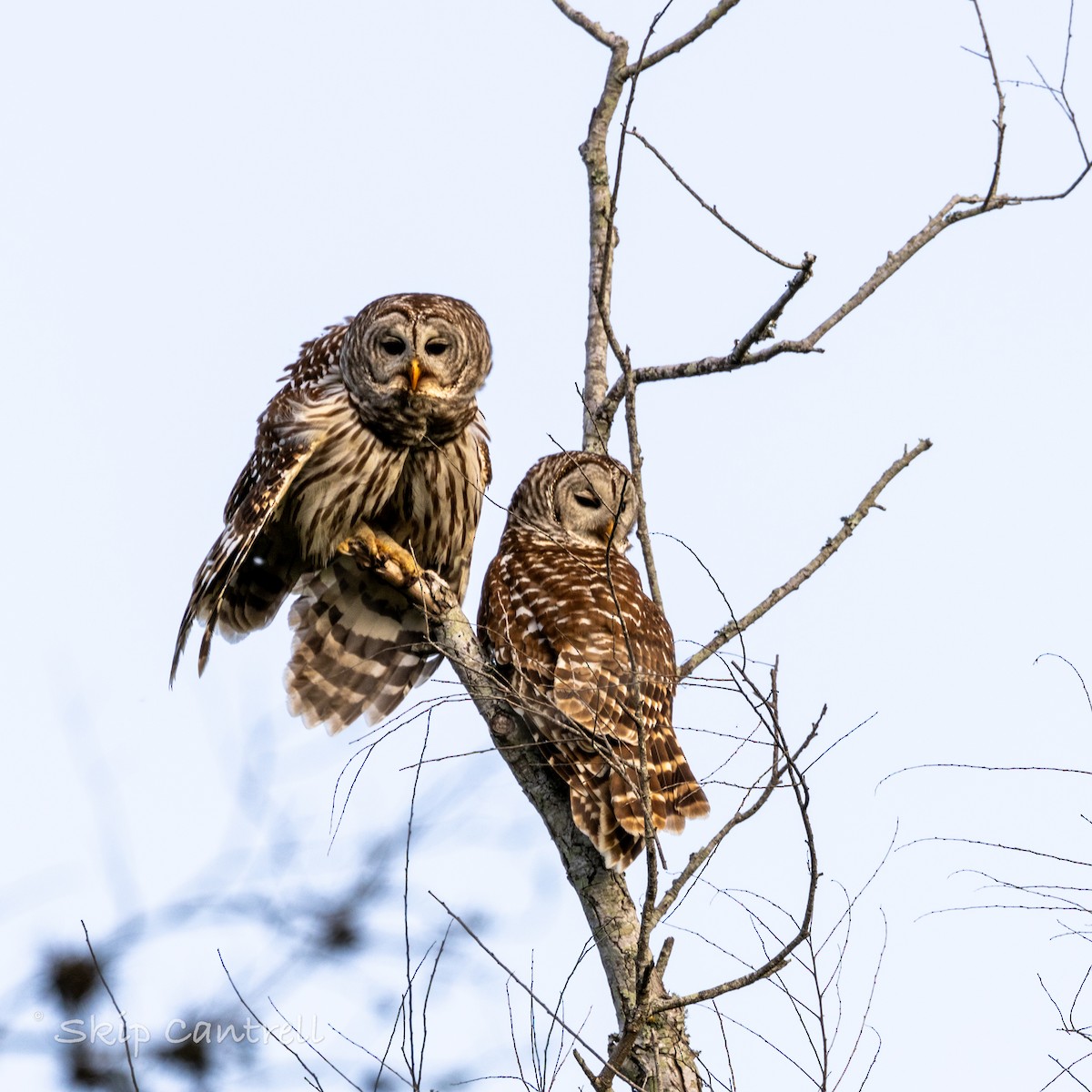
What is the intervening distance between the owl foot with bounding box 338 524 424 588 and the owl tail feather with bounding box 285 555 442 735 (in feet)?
1.06

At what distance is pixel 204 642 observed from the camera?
6.76 m

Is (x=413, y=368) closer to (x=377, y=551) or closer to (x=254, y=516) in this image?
(x=377, y=551)

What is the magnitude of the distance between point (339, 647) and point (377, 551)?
682mm

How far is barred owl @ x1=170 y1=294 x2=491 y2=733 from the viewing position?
688 cm

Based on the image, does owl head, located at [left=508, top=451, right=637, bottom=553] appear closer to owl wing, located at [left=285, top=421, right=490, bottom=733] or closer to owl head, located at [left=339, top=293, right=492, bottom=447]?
owl wing, located at [left=285, top=421, right=490, bottom=733]

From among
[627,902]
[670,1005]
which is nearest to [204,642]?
[627,902]

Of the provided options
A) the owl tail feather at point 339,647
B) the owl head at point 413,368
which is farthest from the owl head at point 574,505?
the owl tail feather at point 339,647

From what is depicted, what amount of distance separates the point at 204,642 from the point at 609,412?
2095 mm

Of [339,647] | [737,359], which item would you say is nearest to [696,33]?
[737,359]

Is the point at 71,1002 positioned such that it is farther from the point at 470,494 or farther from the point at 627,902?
the point at 470,494

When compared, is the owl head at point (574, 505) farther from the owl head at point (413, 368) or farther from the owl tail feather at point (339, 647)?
the owl tail feather at point (339, 647)

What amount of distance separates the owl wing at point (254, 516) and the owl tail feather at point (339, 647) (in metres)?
0.29

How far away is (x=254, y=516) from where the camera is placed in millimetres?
6688

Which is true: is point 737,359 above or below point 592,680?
above
